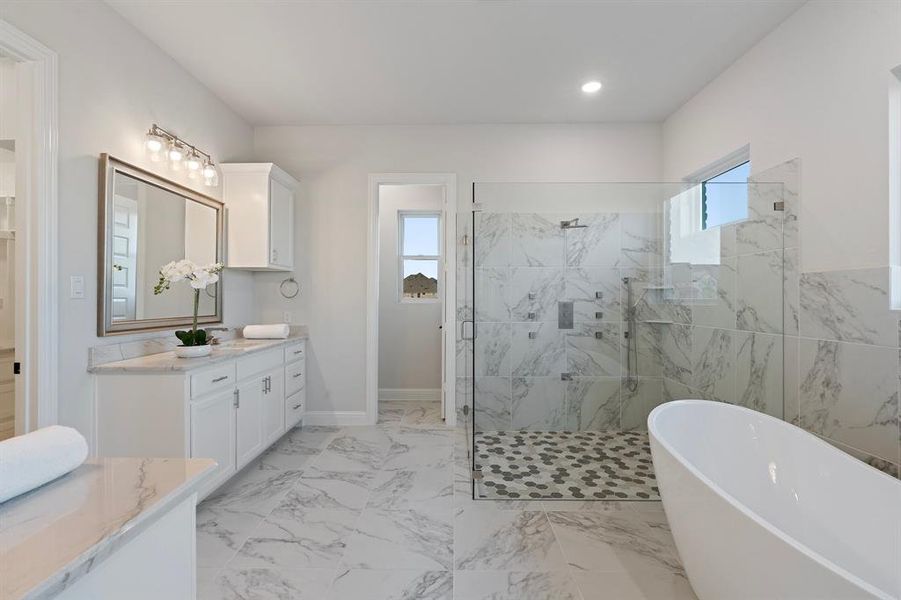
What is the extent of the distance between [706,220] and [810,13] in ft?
3.81

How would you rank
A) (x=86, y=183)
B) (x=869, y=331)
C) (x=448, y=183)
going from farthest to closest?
(x=448, y=183) < (x=86, y=183) < (x=869, y=331)

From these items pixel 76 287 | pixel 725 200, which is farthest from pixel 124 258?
pixel 725 200

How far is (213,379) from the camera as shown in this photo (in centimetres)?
236

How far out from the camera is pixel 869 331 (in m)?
1.89

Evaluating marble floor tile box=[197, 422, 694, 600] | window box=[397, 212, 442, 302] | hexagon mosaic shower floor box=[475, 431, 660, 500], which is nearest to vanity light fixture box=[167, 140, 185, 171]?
marble floor tile box=[197, 422, 694, 600]

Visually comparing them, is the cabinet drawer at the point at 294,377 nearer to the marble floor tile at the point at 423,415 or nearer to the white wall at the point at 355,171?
the white wall at the point at 355,171

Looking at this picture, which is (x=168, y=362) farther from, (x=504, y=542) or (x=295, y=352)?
(x=504, y=542)

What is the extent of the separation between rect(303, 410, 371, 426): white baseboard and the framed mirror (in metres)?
1.29

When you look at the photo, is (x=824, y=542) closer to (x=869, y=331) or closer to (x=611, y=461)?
(x=869, y=331)

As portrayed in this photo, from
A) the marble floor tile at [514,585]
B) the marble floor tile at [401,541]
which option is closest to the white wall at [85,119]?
the marble floor tile at [401,541]

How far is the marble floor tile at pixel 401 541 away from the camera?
1904 millimetres

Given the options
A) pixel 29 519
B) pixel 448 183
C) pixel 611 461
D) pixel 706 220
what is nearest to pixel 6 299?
pixel 29 519

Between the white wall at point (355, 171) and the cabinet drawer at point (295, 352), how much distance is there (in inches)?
6.0

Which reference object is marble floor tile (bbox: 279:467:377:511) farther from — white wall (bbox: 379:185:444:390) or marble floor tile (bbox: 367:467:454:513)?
white wall (bbox: 379:185:444:390)
